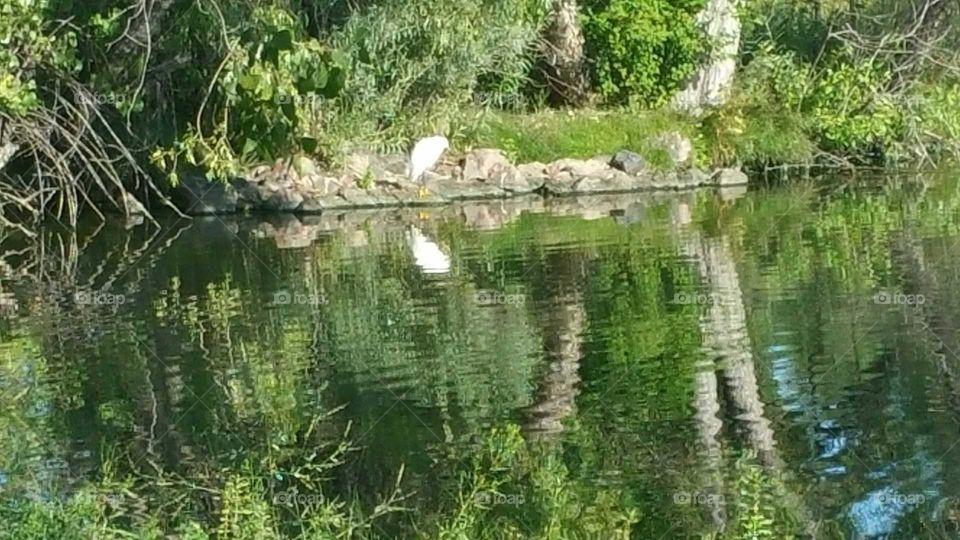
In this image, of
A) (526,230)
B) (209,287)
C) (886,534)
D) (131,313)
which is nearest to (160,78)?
(526,230)

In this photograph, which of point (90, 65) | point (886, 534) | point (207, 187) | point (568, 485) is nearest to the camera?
point (886, 534)

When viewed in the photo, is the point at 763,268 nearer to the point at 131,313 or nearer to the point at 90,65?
the point at 131,313

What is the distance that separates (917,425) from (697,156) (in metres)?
18.7

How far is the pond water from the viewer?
7.88 meters

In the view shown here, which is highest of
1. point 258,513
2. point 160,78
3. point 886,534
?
point 160,78

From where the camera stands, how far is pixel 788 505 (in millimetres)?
7734
